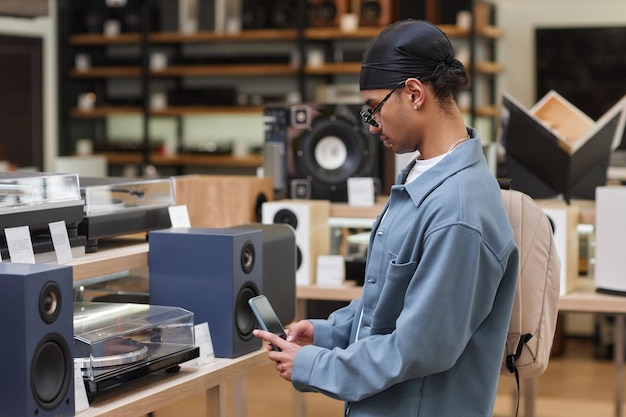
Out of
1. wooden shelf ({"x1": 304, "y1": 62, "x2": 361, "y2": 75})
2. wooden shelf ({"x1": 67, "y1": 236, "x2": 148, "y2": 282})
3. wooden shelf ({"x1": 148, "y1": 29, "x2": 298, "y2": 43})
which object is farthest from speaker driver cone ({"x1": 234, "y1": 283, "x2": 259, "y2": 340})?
wooden shelf ({"x1": 148, "y1": 29, "x2": 298, "y2": 43})

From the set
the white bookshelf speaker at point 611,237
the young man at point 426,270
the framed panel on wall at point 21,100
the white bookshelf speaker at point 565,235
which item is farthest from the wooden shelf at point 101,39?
the young man at point 426,270

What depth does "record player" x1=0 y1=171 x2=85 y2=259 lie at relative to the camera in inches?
87.5

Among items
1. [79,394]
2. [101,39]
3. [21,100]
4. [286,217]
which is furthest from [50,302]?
[101,39]

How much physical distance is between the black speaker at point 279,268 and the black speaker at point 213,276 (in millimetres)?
200

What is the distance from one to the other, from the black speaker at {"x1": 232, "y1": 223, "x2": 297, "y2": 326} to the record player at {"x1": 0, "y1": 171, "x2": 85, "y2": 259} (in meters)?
0.56

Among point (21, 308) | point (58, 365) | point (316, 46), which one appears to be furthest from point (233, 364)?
point (316, 46)

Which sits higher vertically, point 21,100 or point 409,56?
point 21,100

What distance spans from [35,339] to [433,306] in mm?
747

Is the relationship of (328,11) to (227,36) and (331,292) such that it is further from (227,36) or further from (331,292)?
(331,292)

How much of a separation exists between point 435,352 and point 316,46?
6383 millimetres

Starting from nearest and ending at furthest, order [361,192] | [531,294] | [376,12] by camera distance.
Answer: [531,294], [361,192], [376,12]

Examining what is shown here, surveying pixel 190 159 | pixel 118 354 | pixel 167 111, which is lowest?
pixel 118 354

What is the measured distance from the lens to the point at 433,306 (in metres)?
1.75

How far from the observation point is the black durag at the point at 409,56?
1.86m
